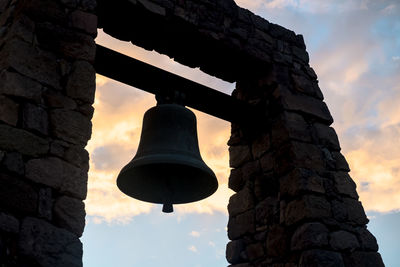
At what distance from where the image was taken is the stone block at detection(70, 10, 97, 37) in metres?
2.53

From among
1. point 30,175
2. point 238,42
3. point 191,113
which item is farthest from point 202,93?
point 30,175

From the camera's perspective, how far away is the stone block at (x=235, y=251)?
3244 millimetres

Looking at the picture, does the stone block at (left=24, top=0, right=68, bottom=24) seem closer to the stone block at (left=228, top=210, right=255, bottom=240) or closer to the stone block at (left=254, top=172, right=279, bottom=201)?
the stone block at (left=254, top=172, right=279, bottom=201)

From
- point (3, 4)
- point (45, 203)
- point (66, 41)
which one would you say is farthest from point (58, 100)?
point (3, 4)

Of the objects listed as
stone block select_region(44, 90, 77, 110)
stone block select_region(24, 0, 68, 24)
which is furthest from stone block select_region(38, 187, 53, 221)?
stone block select_region(24, 0, 68, 24)

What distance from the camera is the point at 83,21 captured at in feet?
8.42

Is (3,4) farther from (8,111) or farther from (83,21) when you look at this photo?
(8,111)

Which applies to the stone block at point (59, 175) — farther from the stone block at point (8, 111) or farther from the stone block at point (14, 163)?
the stone block at point (8, 111)

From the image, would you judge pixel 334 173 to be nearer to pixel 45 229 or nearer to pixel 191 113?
pixel 191 113

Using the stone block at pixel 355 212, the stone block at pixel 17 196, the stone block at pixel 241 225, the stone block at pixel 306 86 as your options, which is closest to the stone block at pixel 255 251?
the stone block at pixel 241 225

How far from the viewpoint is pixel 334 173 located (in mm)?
3178

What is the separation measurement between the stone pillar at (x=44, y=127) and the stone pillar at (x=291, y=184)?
1.54 metres

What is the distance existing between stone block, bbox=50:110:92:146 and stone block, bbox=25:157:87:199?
153 millimetres

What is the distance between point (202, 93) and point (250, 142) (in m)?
0.68
